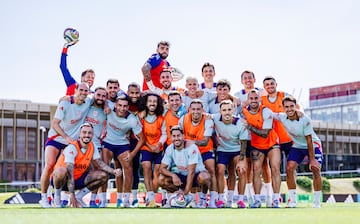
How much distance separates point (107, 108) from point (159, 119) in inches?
36.1

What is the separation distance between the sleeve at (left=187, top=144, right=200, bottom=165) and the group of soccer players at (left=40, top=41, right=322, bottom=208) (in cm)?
2

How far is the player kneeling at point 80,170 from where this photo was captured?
976cm

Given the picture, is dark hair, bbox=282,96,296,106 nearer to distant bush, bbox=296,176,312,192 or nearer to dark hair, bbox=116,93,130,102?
dark hair, bbox=116,93,130,102

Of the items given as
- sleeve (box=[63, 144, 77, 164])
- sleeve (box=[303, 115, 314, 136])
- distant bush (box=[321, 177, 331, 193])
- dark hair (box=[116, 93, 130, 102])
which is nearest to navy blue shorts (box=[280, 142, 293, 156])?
sleeve (box=[303, 115, 314, 136])

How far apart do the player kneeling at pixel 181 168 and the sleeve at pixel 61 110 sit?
6.14ft

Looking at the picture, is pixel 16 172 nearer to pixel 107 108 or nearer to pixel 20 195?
pixel 20 195

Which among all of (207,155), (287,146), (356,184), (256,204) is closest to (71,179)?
(207,155)

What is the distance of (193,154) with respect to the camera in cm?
992

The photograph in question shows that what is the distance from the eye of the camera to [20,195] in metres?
22.2

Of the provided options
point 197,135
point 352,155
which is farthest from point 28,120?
point 197,135

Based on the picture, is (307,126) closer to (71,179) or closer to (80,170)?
(80,170)

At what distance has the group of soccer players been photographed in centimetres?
1005

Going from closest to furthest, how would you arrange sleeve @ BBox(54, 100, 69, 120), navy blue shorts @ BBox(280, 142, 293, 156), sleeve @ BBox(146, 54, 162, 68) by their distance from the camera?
sleeve @ BBox(54, 100, 69, 120) → navy blue shorts @ BBox(280, 142, 293, 156) → sleeve @ BBox(146, 54, 162, 68)

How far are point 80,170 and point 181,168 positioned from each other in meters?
1.65
